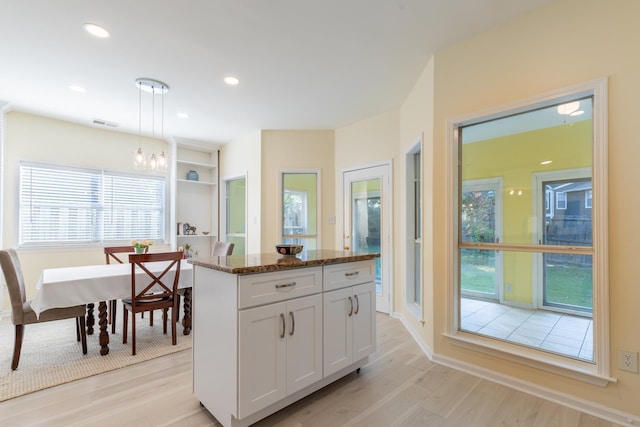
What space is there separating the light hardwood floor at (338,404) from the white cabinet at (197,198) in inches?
138

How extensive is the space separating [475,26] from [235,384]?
10.1ft

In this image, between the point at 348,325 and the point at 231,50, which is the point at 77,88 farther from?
the point at 348,325

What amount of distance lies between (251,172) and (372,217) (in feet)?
7.36

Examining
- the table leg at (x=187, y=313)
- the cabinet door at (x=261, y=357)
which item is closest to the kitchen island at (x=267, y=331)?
the cabinet door at (x=261, y=357)

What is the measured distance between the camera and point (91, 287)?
8.84 feet

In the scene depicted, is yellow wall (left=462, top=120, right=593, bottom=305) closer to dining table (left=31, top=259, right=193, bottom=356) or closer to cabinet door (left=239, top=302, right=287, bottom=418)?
cabinet door (left=239, top=302, right=287, bottom=418)

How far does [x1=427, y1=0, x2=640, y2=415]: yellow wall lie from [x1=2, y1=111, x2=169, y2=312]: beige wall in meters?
5.17

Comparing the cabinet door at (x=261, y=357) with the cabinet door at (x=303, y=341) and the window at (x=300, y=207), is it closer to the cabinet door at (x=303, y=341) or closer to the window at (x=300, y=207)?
the cabinet door at (x=303, y=341)

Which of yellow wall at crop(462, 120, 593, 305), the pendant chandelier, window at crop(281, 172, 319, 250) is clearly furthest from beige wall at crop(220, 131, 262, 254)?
yellow wall at crop(462, 120, 593, 305)

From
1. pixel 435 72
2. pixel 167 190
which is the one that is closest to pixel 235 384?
pixel 435 72

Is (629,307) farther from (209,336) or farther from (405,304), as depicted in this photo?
(209,336)

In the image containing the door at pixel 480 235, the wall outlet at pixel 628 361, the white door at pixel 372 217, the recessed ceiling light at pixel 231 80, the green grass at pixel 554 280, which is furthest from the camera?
the white door at pixel 372 217

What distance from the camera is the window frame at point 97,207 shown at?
4137 mm

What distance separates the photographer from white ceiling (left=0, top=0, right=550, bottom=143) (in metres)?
2.17
